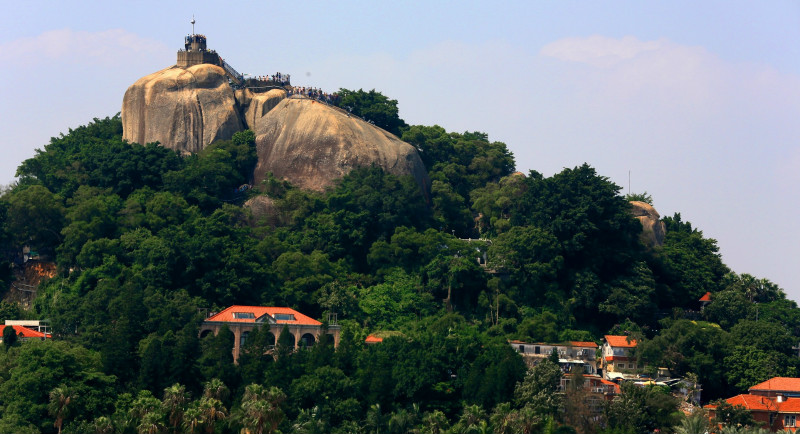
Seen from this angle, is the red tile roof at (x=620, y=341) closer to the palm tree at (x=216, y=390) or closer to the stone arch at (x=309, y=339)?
the stone arch at (x=309, y=339)

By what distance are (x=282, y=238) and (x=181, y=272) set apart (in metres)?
7.84

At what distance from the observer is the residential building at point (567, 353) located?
66.1 metres

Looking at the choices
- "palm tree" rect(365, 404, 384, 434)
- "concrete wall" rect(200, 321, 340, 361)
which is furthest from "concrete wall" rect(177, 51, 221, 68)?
"palm tree" rect(365, 404, 384, 434)

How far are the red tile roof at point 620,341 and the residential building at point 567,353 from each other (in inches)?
32.2

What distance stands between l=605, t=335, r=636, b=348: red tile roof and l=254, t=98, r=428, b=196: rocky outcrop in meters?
16.2

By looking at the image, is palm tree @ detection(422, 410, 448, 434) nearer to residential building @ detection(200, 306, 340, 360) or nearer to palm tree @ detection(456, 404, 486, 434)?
palm tree @ detection(456, 404, 486, 434)

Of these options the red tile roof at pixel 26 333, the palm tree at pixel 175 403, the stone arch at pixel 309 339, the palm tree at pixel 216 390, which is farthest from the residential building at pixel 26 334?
the stone arch at pixel 309 339

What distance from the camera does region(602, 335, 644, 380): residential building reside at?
67.6 metres

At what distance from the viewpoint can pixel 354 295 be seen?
69812 millimetres

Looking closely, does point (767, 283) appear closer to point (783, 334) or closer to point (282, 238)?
point (783, 334)

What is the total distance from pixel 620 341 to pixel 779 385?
7694 mm

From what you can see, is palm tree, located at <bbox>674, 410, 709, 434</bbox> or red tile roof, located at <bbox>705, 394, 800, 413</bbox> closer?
palm tree, located at <bbox>674, 410, 709, 434</bbox>

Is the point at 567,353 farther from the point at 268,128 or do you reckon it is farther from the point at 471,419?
the point at 268,128

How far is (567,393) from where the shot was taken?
61.6 meters
